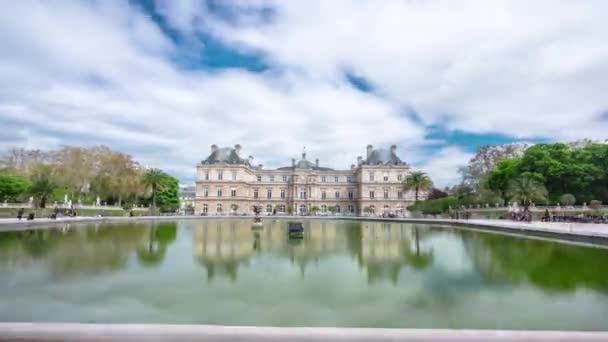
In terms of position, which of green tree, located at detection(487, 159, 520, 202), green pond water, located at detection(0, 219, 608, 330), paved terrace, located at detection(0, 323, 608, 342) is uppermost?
green tree, located at detection(487, 159, 520, 202)

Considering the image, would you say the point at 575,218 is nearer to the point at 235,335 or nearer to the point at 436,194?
the point at 436,194

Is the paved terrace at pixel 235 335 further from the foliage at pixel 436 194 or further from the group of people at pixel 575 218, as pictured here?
the foliage at pixel 436 194

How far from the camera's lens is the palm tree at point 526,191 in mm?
32312

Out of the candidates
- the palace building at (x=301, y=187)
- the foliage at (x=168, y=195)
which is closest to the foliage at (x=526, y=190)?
the palace building at (x=301, y=187)

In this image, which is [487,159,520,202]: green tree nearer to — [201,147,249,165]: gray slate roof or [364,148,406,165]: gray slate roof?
[364,148,406,165]: gray slate roof

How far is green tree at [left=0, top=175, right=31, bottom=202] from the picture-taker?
129 feet

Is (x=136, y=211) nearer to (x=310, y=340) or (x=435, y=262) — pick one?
(x=435, y=262)

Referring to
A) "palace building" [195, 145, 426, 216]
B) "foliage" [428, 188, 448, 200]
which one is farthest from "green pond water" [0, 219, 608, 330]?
"palace building" [195, 145, 426, 216]

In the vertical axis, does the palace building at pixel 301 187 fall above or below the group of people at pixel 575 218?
above

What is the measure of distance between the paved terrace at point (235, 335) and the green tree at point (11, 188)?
4389cm

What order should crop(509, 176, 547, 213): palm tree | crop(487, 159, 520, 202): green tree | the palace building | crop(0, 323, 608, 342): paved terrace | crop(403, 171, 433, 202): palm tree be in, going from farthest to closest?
the palace building → crop(403, 171, 433, 202): palm tree → crop(487, 159, 520, 202): green tree → crop(509, 176, 547, 213): palm tree → crop(0, 323, 608, 342): paved terrace

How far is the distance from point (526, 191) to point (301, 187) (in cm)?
3526

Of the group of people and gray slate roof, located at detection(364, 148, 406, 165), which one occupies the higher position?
gray slate roof, located at detection(364, 148, 406, 165)

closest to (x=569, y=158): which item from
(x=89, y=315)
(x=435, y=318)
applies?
(x=435, y=318)
